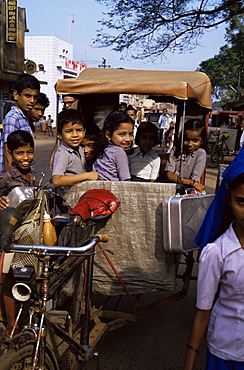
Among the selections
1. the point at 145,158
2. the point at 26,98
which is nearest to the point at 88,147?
the point at 145,158

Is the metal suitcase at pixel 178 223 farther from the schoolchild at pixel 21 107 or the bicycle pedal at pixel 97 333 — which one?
the schoolchild at pixel 21 107

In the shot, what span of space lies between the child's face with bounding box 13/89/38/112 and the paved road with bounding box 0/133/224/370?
8.06 feet

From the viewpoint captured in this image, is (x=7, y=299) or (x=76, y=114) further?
(x=76, y=114)

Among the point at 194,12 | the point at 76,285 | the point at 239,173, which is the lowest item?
the point at 76,285

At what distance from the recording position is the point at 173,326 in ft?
12.1

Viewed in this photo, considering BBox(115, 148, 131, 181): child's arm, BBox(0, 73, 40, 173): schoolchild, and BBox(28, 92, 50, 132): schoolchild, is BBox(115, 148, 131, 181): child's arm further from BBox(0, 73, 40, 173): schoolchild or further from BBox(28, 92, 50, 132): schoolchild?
BBox(28, 92, 50, 132): schoolchild

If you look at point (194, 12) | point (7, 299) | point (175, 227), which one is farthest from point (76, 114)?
point (194, 12)

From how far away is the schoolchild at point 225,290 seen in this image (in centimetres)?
168

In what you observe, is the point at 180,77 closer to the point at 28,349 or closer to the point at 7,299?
the point at 7,299

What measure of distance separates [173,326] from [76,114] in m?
2.13

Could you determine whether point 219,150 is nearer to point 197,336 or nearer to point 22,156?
point 22,156

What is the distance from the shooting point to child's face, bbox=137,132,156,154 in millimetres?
4215

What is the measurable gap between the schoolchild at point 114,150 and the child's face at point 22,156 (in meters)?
0.61

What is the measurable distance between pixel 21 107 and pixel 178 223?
7.88 feet
